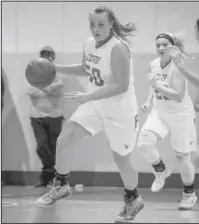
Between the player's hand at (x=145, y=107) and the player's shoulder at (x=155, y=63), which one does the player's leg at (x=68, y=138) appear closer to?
the player's hand at (x=145, y=107)

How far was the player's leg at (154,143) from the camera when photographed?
167 inches

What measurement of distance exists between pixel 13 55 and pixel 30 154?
89cm

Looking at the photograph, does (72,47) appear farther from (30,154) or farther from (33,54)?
(30,154)

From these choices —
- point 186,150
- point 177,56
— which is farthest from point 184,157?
point 177,56

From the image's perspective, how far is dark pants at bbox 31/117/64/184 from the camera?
439cm

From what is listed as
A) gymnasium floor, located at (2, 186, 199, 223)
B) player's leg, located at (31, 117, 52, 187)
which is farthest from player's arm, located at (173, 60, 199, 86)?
player's leg, located at (31, 117, 52, 187)

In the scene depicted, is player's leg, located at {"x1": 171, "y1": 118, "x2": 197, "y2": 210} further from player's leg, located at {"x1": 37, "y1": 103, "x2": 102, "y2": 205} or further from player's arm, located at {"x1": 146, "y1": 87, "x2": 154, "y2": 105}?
player's leg, located at {"x1": 37, "y1": 103, "x2": 102, "y2": 205}

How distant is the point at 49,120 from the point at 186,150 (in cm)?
118

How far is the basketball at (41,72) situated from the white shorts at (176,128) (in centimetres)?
98

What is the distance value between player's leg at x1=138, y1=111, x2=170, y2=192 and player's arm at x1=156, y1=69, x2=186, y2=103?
24 cm

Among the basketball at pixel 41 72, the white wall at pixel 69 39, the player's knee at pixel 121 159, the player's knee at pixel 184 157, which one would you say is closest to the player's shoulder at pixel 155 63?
the white wall at pixel 69 39

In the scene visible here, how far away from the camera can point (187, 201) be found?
4094 millimetres

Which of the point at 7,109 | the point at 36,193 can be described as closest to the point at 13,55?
the point at 7,109

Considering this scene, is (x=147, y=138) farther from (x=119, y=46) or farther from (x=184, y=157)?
(x=119, y=46)
